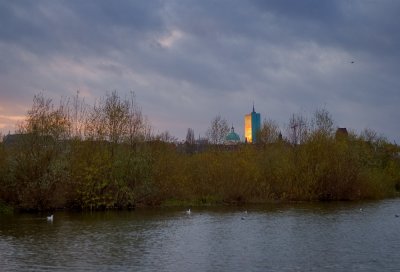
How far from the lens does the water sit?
18.5 m

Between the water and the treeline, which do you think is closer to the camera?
the water

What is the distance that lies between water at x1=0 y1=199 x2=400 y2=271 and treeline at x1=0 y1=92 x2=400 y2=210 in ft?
20.5

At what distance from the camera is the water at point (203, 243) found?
18.5 metres

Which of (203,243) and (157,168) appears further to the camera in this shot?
(157,168)

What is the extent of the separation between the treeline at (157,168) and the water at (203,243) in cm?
626

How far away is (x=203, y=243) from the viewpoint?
2388 cm

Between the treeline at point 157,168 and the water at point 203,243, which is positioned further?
the treeline at point 157,168

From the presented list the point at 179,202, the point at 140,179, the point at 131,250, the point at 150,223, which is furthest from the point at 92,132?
the point at 131,250

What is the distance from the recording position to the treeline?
41.9 m

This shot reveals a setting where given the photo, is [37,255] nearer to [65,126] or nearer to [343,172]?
[65,126]

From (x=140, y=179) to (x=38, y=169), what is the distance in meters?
9.28

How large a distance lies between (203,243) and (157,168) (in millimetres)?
24742

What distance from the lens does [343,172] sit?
185ft

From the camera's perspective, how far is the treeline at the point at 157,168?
1651 inches
